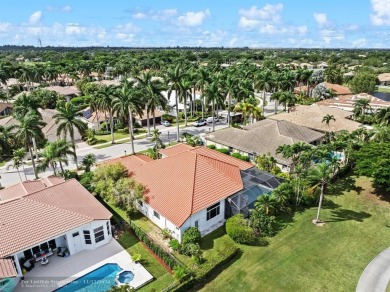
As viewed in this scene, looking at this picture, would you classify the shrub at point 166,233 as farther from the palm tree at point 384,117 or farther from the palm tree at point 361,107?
the palm tree at point 361,107

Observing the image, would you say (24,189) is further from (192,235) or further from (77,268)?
(192,235)

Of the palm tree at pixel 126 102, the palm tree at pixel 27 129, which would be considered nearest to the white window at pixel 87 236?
the palm tree at pixel 27 129

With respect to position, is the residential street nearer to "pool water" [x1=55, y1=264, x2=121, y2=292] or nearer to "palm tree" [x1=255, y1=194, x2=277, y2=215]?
"pool water" [x1=55, y1=264, x2=121, y2=292]

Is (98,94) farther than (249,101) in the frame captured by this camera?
No

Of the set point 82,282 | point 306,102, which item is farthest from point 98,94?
point 306,102

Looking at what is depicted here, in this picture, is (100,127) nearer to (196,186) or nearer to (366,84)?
(196,186)

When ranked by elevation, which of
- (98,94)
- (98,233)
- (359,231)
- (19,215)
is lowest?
(359,231)

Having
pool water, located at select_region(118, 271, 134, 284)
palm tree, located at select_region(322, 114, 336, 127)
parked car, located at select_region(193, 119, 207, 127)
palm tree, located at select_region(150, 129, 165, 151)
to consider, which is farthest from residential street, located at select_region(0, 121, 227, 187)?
pool water, located at select_region(118, 271, 134, 284)
